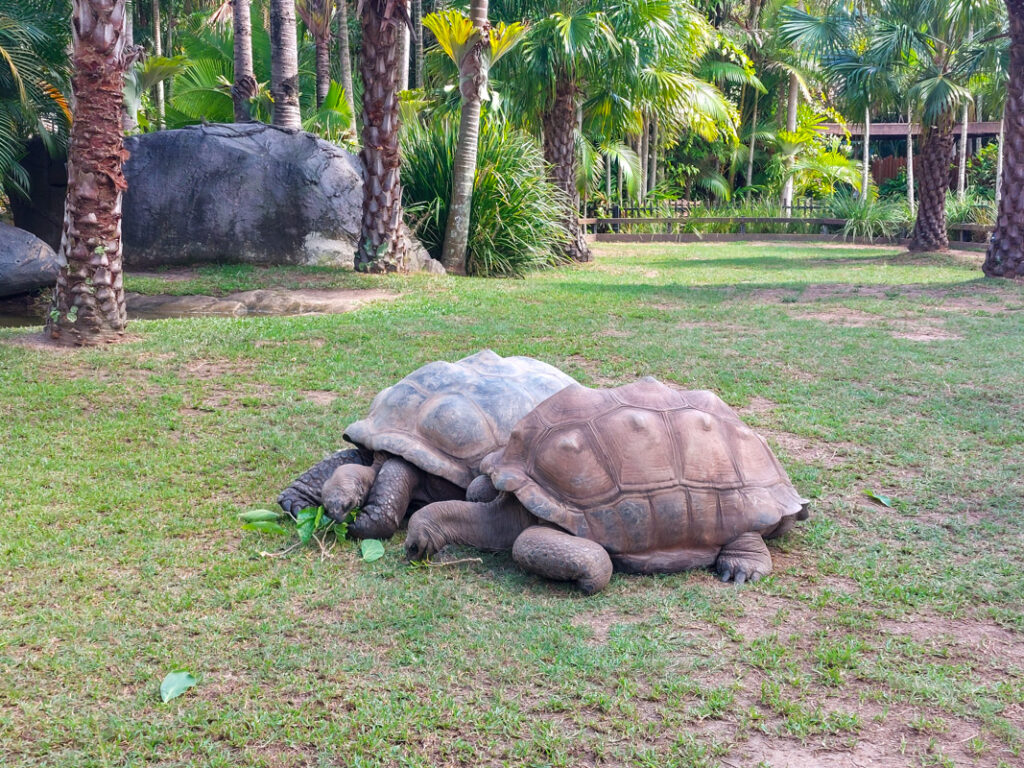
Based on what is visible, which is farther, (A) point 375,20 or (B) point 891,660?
(A) point 375,20

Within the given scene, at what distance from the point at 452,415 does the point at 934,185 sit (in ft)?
57.2

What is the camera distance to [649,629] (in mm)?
3441

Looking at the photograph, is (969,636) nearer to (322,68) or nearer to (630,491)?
(630,491)

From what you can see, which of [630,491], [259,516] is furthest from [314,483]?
[630,491]

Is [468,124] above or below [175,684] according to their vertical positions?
above

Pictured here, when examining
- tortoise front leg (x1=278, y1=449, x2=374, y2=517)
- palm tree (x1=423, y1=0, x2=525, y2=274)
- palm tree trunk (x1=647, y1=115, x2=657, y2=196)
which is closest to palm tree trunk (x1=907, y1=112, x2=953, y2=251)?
palm tree (x1=423, y1=0, x2=525, y2=274)

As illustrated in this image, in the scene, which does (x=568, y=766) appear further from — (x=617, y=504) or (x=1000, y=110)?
(x=1000, y=110)

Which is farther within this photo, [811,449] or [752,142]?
[752,142]

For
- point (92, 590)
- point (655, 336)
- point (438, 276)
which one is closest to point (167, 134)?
point (438, 276)

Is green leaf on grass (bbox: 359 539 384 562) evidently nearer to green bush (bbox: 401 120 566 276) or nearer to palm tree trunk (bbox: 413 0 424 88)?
green bush (bbox: 401 120 566 276)

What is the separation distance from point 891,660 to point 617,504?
117 centimetres

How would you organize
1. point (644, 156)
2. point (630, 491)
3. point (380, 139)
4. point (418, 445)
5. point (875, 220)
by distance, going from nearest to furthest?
point (630, 491) < point (418, 445) < point (380, 139) < point (875, 220) < point (644, 156)

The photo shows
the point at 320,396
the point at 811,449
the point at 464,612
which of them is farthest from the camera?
the point at 320,396

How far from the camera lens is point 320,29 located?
20703 mm
